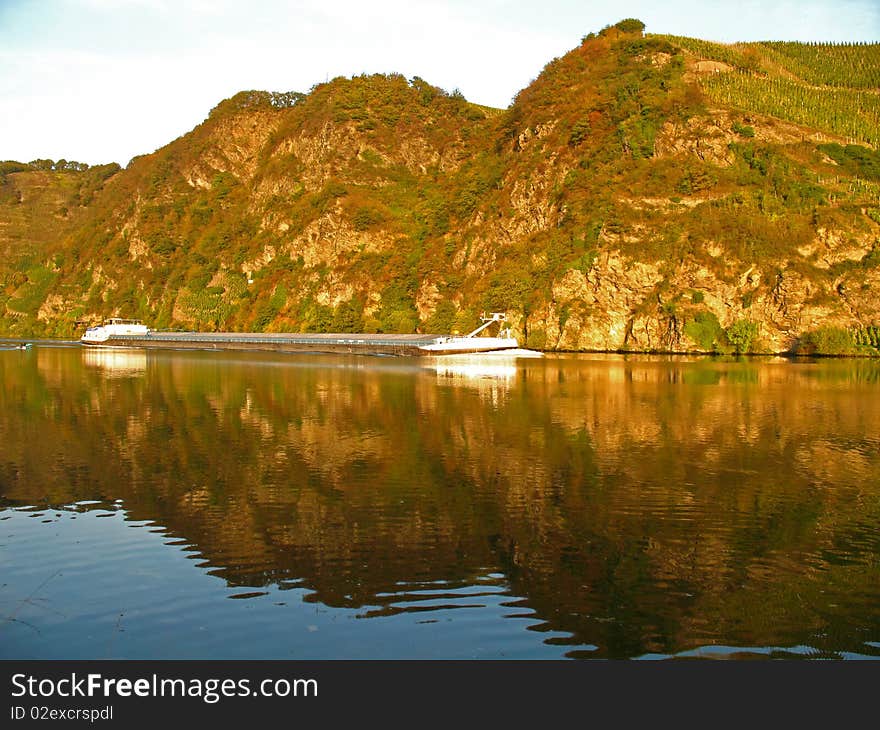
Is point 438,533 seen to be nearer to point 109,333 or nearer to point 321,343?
point 321,343

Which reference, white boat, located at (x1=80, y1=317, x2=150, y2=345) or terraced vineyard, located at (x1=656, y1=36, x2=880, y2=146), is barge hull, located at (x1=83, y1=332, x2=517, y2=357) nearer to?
white boat, located at (x1=80, y1=317, x2=150, y2=345)

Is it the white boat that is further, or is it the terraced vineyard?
the white boat

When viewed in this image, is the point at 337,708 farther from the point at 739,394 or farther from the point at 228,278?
the point at 228,278

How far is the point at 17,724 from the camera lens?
37.4 feet

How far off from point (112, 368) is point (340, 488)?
2344 inches

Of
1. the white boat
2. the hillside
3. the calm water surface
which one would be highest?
the hillside

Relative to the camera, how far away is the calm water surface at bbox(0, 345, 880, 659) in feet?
46.8

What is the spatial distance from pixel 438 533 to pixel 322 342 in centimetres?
10495

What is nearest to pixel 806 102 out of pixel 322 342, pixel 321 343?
pixel 322 342

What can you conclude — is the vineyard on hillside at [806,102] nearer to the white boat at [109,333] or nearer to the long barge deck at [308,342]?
the long barge deck at [308,342]

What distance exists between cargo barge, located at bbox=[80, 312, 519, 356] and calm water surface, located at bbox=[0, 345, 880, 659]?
6525cm

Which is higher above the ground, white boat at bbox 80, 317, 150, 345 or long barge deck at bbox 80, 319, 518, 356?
white boat at bbox 80, 317, 150, 345

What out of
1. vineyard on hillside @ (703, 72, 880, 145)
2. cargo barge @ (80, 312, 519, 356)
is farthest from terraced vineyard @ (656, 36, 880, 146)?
cargo barge @ (80, 312, 519, 356)

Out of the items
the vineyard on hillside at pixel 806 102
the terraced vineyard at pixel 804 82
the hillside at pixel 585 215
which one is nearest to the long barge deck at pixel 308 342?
the hillside at pixel 585 215
